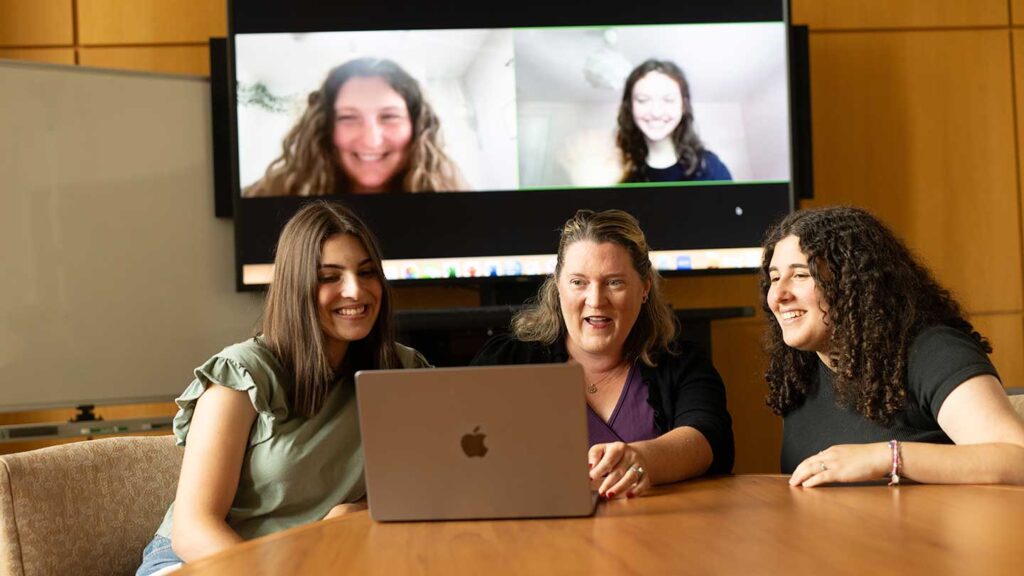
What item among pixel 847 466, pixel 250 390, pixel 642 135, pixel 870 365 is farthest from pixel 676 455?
pixel 642 135

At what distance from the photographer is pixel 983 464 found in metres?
1.86

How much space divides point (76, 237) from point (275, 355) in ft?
6.11

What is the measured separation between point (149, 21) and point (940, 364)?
10.9 ft

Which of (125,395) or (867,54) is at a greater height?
(867,54)

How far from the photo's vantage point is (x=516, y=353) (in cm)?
259

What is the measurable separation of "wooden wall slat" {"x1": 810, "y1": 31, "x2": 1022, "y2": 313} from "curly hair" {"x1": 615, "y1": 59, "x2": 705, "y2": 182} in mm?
664

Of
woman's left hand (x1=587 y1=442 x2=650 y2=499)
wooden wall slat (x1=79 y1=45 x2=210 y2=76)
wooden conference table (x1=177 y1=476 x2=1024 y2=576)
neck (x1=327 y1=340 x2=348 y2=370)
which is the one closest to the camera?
wooden conference table (x1=177 y1=476 x2=1024 y2=576)

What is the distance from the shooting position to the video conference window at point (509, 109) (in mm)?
3934

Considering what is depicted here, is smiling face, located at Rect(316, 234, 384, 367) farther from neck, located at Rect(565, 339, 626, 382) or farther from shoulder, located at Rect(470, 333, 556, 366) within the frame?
neck, located at Rect(565, 339, 626, 382)

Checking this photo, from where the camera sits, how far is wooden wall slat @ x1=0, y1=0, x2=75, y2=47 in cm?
421

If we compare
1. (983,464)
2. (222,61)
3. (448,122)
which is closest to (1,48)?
(222,61)

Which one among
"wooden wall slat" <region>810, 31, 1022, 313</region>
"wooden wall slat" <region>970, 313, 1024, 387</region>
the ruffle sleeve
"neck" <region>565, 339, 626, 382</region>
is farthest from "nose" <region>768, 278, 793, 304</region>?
"wooden wall slat" <region>970, 313, 1024, 387</region>

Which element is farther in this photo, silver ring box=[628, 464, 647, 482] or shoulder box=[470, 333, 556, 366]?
shoulder box=[470, 333, 556, 366]

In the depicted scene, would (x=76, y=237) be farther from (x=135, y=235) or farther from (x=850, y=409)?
(x=850, y=409)
